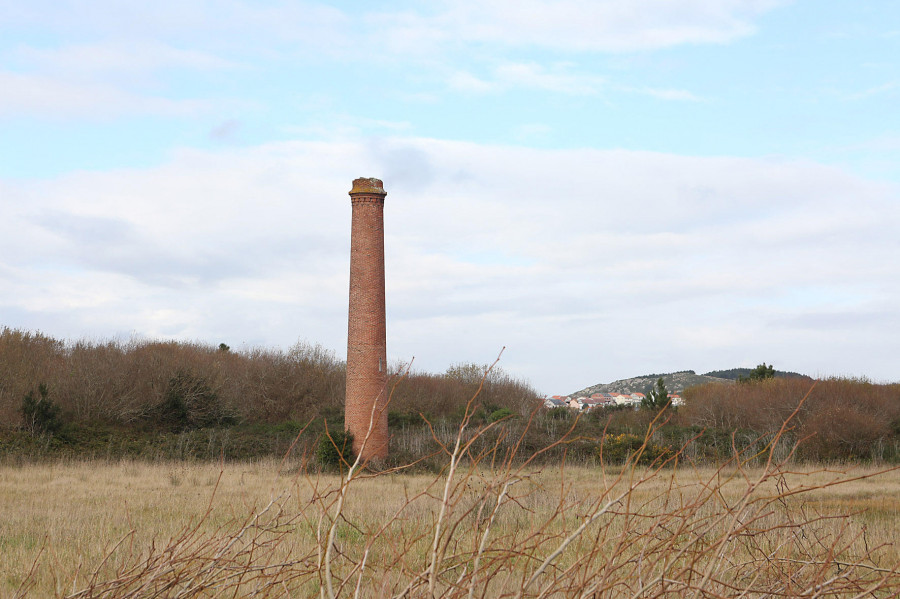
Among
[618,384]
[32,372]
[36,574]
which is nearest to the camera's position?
[36,574]

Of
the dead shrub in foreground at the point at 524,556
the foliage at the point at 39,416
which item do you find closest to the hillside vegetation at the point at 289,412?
the foliage at the point at 39,416

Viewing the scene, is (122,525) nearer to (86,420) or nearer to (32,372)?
(86,420)

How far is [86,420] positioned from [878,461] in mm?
30162

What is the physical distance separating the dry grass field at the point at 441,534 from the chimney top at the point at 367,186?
28.7 ft

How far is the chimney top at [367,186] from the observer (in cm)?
2280

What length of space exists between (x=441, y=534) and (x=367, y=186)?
69.0 feet

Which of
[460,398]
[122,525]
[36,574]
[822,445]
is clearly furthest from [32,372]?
[822,445]

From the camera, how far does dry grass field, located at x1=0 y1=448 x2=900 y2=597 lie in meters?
2.59

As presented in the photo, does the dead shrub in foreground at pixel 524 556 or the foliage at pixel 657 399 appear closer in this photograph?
the dead shrub in foreground at pixel 524 556

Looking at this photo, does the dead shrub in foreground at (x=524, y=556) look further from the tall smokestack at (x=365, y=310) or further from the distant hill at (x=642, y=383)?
the distant hill at (x=642, y=383)

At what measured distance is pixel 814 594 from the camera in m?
2.64

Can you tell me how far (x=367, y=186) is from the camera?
2283 cm

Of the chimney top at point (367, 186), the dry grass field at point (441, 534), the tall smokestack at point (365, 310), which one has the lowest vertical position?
the dry grass field at point (441, 534)

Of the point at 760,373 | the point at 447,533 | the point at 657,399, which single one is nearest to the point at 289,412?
the point at 657,399
